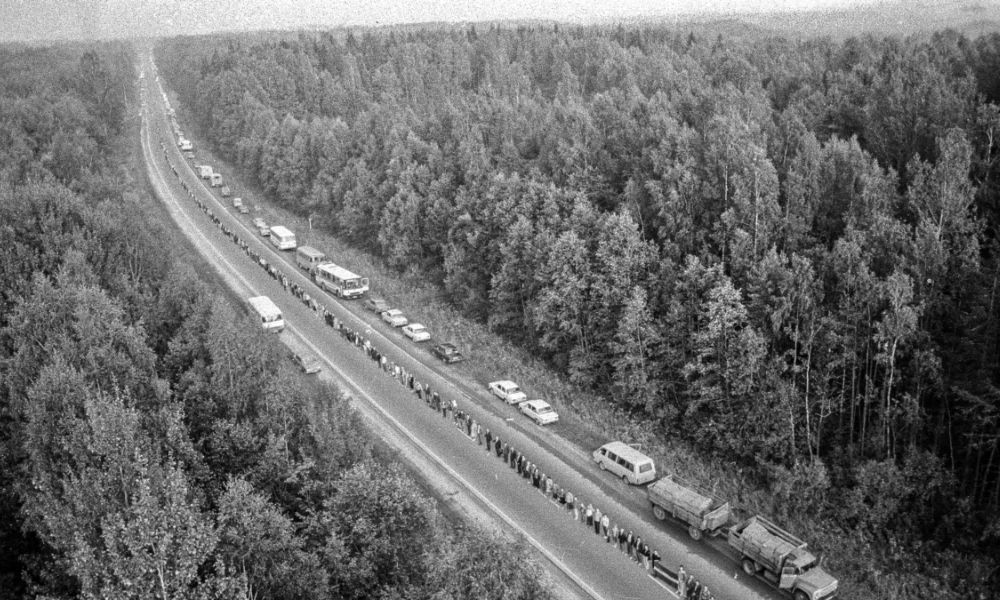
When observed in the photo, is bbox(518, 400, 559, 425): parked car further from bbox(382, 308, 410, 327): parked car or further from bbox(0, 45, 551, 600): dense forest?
bbox(382, 308, 410, 327): parked car

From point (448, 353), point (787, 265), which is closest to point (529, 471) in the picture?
point (448, 353)

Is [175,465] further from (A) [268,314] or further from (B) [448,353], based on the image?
(A) [268,314]

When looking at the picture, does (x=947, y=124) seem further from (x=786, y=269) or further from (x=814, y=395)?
(x=814, y=395)

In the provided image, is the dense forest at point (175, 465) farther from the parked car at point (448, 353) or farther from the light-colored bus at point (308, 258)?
the light-colored bus at point (308, 258)

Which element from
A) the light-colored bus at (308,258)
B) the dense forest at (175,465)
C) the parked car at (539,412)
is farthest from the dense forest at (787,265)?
the dense forest at (175,465)

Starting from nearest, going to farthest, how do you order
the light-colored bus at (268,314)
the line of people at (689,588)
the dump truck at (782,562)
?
the dump truck at (782,562)
the line of people at (689,588)
the light-colored bus at (268,314)

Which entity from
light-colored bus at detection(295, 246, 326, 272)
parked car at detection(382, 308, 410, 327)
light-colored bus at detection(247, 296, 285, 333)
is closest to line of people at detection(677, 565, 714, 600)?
parked car at detection(382, 308, 410, 327)
